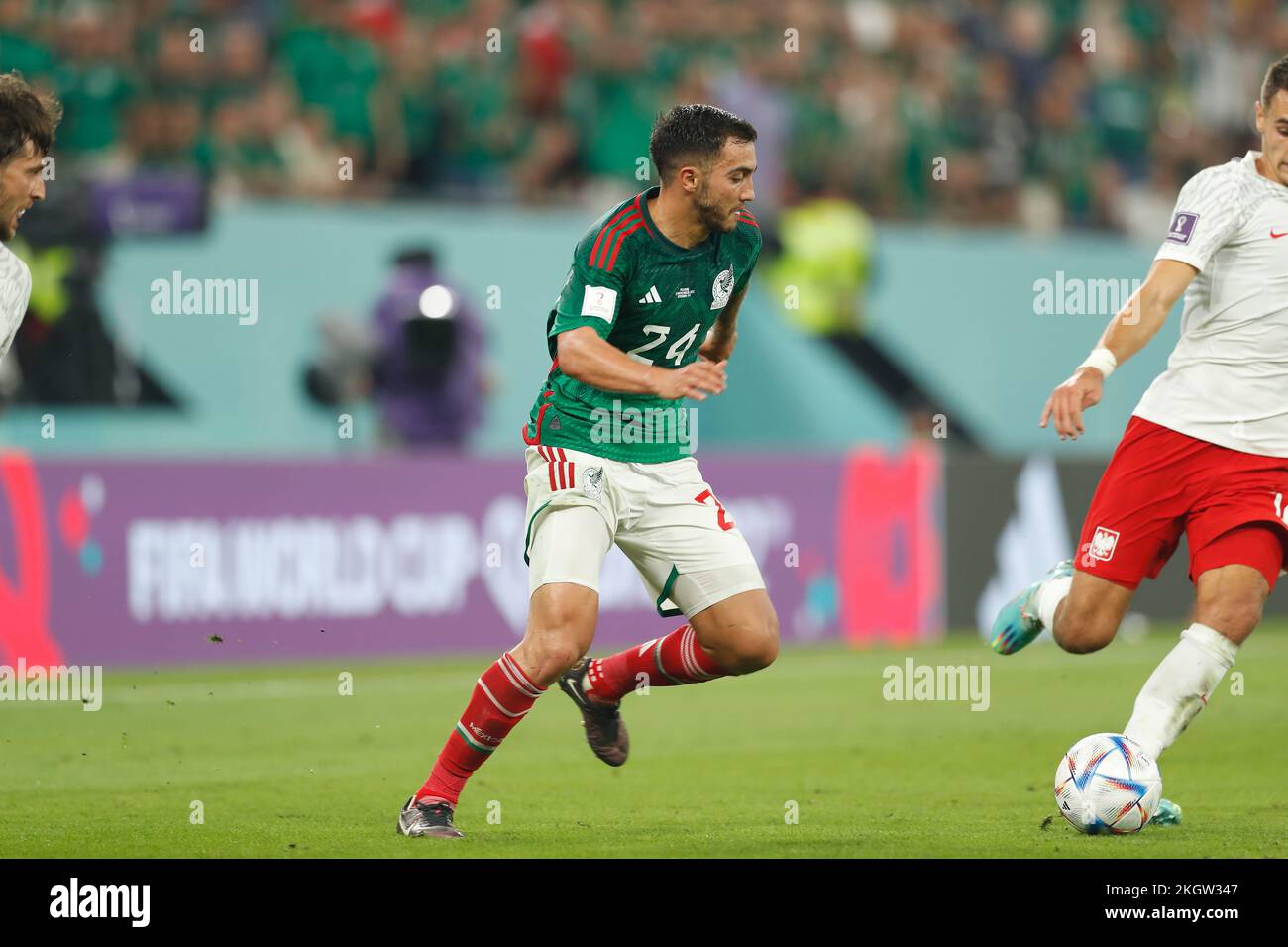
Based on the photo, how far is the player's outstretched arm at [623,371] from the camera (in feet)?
21.3

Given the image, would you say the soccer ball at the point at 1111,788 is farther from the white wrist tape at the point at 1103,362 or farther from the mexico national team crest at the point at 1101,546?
the white wrist tape at the point at 1103,362

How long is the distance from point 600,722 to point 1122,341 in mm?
2541

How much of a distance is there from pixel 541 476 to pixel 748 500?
26.0ft

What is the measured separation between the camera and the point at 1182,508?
7133 mm

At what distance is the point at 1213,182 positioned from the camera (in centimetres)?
702

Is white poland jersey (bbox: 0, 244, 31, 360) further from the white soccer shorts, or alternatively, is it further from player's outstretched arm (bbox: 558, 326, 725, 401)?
the white soccer shorts

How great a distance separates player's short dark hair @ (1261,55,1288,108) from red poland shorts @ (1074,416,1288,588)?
1.20m

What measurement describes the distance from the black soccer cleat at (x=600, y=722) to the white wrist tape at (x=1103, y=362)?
2.37 meters

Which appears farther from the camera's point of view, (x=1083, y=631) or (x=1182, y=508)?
(x=1083, y=631)

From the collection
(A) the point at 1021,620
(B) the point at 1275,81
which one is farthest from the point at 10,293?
(B) the point at 1275,81

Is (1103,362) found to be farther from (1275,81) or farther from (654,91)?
(654,91)

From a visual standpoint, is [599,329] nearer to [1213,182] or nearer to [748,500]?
[1213,182]

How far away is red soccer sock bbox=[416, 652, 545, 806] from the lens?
682cm
